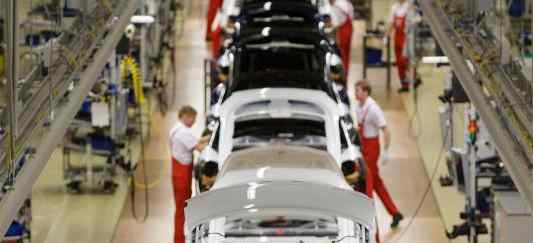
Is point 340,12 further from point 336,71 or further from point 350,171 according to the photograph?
point 350,171

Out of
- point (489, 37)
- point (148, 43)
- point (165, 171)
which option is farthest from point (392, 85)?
point (489, 37)

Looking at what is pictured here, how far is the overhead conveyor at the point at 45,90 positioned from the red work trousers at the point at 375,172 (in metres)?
2.97

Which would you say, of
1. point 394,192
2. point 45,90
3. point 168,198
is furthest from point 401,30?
point 45,90

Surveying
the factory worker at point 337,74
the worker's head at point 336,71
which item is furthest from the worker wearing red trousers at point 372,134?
the worker's head at point 336,71

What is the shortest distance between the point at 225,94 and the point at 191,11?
1228cm

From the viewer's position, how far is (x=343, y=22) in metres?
20.4

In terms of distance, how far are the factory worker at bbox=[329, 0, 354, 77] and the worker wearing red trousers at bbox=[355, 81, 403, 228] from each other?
533 centimetres

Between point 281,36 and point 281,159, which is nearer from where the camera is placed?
point 281,159

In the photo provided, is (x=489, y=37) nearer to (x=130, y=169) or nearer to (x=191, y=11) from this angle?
(x=130, y=169)

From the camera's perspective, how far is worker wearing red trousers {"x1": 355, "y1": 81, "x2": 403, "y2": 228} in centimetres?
1440

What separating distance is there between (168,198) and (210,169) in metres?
3.01

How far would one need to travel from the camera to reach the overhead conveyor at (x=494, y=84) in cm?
880

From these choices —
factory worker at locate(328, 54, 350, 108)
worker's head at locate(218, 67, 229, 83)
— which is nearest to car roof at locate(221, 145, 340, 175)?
factory worker at locate(328, 54, 350, 108)

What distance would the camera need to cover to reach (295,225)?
9727 mm
